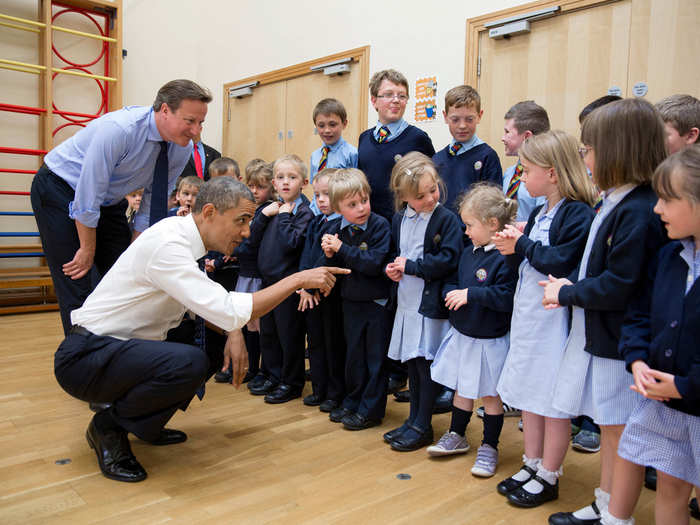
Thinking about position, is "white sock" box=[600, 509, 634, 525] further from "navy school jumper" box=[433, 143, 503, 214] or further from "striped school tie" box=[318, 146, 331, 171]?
"striped school tie" box=[318, 146, 331, 171]

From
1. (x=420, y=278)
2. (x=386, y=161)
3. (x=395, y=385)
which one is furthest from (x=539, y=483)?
(x=386, y=161)

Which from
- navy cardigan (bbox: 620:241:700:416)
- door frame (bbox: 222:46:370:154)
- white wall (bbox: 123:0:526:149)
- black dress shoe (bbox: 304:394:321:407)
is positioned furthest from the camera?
door frame (bbox: 222:46:370:154)

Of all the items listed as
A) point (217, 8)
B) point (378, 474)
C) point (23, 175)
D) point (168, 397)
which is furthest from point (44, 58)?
point (378, 474)

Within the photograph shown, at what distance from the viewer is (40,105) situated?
5.67m

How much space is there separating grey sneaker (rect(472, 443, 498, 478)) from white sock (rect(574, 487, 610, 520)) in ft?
1.20

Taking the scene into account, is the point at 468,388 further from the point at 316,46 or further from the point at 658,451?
the point at 316,46

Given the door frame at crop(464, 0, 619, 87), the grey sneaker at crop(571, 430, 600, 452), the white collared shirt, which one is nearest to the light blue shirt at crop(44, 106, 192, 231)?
the white collared shirt

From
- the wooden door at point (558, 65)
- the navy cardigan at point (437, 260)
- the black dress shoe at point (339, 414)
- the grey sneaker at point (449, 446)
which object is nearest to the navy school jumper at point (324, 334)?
the black dress shoe at point (339, 414)

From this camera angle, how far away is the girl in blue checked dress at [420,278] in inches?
87.5

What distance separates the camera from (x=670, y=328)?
133 centimetres

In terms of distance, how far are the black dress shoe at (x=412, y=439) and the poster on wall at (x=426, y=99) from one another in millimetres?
2707

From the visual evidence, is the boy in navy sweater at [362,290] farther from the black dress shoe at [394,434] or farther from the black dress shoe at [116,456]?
the black dress shoe at [116,456]

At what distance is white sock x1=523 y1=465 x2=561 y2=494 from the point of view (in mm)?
1812

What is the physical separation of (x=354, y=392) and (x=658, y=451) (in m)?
1.41
